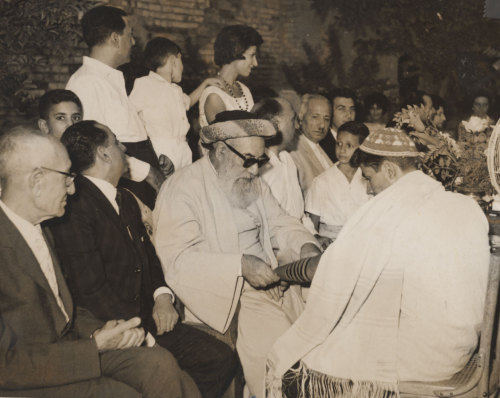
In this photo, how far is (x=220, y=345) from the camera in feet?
10.9

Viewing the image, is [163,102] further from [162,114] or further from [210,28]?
[210,28]

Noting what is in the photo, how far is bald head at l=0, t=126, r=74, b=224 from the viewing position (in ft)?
8.26

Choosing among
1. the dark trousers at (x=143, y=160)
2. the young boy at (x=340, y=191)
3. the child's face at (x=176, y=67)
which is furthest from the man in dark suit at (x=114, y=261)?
the child's face at (x=176, y=67)

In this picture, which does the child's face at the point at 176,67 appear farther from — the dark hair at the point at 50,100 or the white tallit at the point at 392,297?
the white tallit at the point at 392,297

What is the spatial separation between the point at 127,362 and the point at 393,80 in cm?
911

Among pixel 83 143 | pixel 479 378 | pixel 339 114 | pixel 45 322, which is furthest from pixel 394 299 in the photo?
pixel 339 114

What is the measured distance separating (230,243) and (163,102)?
81.1 inches

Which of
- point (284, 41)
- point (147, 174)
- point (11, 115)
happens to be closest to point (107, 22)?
point (147, 174)

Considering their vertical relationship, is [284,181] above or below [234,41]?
below

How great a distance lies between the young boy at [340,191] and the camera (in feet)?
16.1

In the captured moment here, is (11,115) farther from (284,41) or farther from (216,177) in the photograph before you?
(284,41)

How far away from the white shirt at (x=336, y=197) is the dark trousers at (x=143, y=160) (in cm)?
138

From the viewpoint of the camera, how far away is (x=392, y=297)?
2742 mm

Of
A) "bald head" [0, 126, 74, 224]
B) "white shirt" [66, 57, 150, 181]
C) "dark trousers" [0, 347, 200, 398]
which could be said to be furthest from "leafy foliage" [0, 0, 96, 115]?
"dark trousers" [0, 347, 200, 398]
